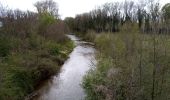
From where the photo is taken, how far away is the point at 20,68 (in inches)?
515

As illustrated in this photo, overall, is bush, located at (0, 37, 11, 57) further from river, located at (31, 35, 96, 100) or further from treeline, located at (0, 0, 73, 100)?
river, located at (31, 35, 96, 100)

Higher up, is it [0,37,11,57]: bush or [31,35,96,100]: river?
[0,37,11,57]: bush

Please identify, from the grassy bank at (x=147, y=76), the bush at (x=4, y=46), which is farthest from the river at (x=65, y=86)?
the grassy bank at (x=147, y=76)

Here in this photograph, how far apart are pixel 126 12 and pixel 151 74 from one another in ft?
148

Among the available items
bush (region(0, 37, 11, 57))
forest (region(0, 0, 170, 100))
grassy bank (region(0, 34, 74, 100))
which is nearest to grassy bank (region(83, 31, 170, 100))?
forest (region(0, 0, 170, 100))

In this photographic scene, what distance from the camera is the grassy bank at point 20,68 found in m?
10.7

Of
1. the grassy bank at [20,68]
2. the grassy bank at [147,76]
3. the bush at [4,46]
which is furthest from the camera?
the bush at [4,46]

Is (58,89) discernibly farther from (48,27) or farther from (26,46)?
(48,27)

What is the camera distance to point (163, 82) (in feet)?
22.9

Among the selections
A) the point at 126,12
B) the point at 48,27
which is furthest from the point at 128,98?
Answer: the point at 126,12

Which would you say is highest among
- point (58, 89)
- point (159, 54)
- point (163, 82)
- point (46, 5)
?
point (46, 5)

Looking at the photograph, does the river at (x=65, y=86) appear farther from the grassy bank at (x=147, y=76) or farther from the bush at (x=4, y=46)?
the grassy bank at (x=147, y=76)

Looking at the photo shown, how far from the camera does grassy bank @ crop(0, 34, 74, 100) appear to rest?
35.0 ft

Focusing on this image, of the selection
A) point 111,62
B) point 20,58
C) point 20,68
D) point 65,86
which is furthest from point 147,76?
point 20,58
